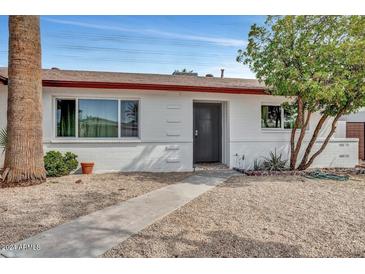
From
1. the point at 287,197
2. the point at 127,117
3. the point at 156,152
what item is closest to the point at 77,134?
the point at 127,117

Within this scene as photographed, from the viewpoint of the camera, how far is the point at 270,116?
33.2ft

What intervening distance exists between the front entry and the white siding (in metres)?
0.62

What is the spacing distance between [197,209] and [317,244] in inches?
80.4

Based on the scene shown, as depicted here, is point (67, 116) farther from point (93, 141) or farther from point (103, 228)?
point (103, 228)

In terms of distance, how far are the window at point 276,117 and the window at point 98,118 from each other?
5.39 meters

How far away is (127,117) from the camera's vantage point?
9.12 m

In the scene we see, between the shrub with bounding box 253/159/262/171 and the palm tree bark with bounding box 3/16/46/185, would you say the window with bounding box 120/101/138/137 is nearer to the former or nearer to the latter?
the palm tree bark with bounding box 3/16/46/185

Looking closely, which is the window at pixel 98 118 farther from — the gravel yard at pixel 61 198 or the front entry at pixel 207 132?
the front entry at pixel 207 132

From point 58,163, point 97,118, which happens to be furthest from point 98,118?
point 58,163

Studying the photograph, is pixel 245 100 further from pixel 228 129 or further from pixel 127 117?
pixel 127 117

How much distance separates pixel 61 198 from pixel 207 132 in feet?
20.4

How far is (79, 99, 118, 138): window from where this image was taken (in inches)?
347

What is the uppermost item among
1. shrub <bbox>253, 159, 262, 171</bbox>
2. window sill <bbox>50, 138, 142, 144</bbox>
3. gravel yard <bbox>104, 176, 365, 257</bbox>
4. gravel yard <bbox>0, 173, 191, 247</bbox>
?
window sill <bbox>50, 138, 142, 144</bbox>

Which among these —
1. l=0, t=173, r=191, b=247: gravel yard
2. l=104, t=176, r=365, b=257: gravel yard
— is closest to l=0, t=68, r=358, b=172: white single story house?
l=0, t=173, r=191, b=247: gravel yard
